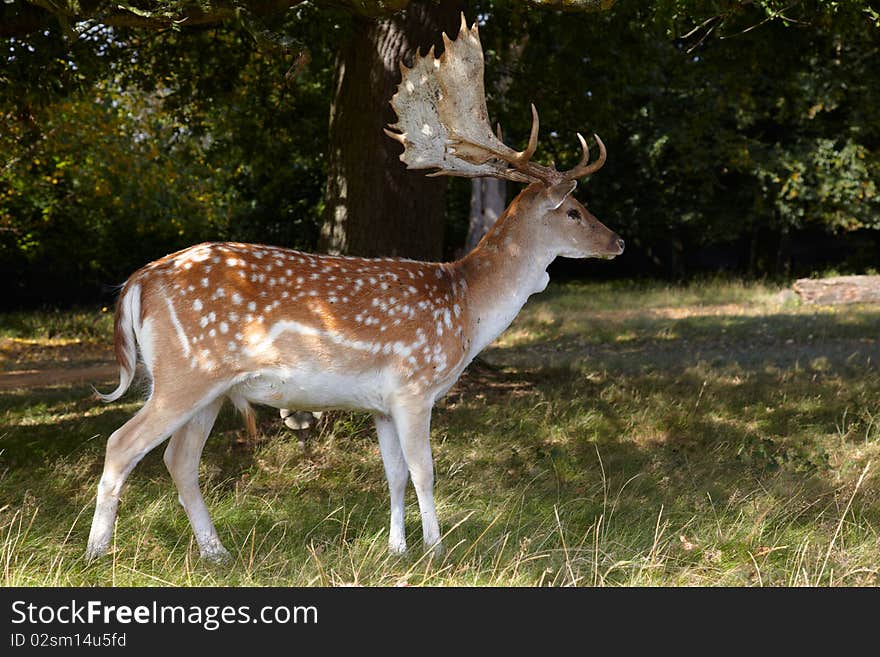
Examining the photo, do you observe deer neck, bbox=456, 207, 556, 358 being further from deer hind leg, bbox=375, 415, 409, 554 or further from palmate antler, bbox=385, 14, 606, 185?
deer hind leg, bbox=375, 415, 409, 554

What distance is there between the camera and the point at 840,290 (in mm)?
18391

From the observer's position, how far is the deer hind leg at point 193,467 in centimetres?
509

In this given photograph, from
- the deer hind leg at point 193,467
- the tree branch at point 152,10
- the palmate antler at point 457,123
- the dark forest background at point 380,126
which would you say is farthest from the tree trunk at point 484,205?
the deer hind leg at point 193,467

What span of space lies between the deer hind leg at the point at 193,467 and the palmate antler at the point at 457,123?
1.81 m

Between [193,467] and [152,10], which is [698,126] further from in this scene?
[193,467]

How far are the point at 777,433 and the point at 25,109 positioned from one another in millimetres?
6072

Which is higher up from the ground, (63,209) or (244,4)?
(244,4)

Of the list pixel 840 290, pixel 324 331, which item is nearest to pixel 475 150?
pixel 324 331

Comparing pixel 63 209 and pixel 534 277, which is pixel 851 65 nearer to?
pixel 63 209

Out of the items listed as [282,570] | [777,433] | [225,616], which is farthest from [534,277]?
[777,433]

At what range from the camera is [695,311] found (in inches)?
707

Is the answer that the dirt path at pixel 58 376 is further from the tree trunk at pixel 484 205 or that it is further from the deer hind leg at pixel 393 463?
the tree trunk at pixel 484 205

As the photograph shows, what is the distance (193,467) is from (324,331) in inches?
39.7

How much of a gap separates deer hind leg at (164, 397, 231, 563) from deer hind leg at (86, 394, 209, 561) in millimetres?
336
